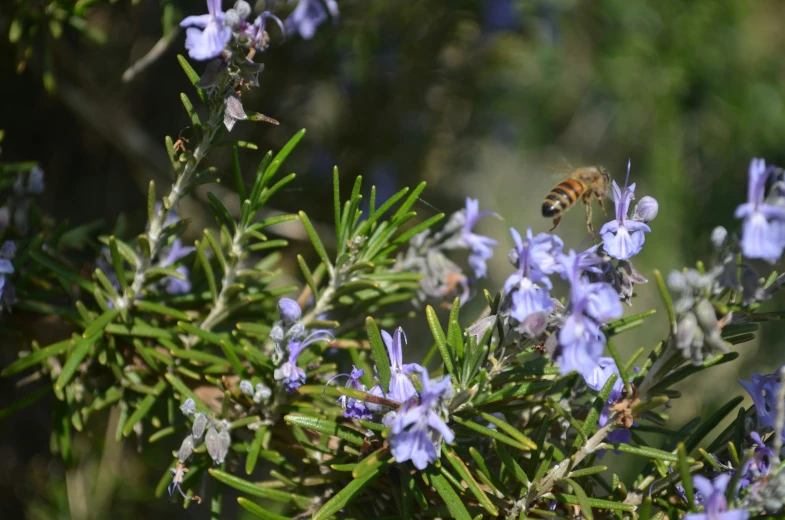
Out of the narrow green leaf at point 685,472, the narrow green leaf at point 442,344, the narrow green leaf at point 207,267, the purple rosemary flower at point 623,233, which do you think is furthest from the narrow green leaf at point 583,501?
the narrow green leaf at point 207,267

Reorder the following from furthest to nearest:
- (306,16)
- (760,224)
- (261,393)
Result: (306,16), (261,393), (760,224)

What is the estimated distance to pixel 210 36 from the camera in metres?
1.05

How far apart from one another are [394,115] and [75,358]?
1883 millimetres

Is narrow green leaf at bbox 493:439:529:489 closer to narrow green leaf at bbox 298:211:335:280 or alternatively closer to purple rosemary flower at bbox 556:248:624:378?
purple rosemary flower at bbox 556:248:624:378

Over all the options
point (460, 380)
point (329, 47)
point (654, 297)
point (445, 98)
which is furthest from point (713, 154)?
point (460, 380)

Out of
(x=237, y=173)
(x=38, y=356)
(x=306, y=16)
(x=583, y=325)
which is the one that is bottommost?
(x=38, y=356)

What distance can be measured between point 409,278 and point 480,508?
47 cm

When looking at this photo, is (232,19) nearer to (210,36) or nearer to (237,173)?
(210,36)

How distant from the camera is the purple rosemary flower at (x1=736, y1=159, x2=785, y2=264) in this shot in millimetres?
810

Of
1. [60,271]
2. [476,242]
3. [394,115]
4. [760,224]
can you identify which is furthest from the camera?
[394,115]

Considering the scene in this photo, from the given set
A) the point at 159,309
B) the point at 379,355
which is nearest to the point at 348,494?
the point at 379,355

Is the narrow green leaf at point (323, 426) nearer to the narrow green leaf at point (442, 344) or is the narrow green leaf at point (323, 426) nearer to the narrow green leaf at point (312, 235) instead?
the narrow green leaf at point (442, 344)

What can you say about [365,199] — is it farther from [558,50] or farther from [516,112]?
[558,50]

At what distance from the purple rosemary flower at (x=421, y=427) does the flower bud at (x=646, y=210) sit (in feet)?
1.49
